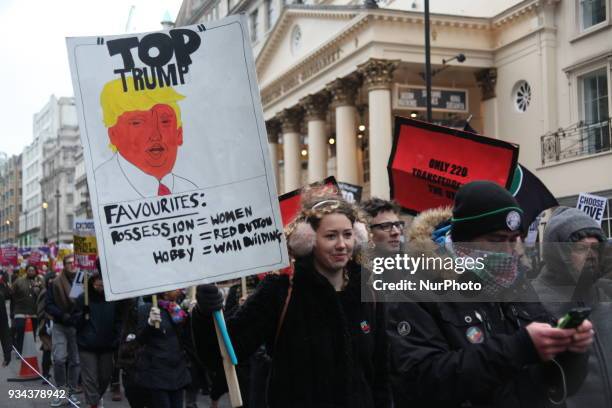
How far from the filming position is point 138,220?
417 cm

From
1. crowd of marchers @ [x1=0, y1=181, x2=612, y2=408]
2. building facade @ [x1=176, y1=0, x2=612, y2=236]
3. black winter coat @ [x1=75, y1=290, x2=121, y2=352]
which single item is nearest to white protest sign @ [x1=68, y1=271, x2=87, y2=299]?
black winter coat @ [x1=75, y1=290, x2=121, y2=352]

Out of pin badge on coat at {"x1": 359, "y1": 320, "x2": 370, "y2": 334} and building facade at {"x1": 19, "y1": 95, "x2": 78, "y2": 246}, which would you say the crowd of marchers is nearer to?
pin badge on coat at {"x1": 359, "y1": 320, "x2": 370, "y2": 334}

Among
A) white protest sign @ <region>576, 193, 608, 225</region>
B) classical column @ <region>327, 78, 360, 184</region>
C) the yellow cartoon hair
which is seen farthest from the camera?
classical column @ <region>327, 78, 360, 184</region>

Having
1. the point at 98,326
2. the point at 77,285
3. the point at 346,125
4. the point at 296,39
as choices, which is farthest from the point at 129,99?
the point at 296,39

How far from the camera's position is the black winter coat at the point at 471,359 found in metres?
2.62

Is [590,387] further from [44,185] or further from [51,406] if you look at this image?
[44,185]

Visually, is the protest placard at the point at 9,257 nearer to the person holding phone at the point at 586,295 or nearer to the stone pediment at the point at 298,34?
the stone pediment at the point at 298,34

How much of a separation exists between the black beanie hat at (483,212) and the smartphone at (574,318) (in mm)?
540

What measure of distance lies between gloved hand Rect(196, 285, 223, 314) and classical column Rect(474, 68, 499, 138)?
84.9ft

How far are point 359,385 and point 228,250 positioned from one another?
956 mm

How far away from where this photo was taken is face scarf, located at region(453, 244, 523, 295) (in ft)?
9.32

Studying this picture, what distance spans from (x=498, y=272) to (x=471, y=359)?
0.35 m

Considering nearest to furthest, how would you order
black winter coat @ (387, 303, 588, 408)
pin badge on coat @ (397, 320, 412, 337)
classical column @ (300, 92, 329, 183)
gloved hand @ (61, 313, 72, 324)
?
black winter coat @ (387, 303, 588, 408), pin badge on coat @ (397, 320, 412, 337), gloved hand @ (61, 313, 72, 324), classical column @ (300, 92, 329, 183)

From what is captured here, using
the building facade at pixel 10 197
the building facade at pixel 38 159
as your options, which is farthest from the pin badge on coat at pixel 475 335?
the building facade at pixel 10 197
